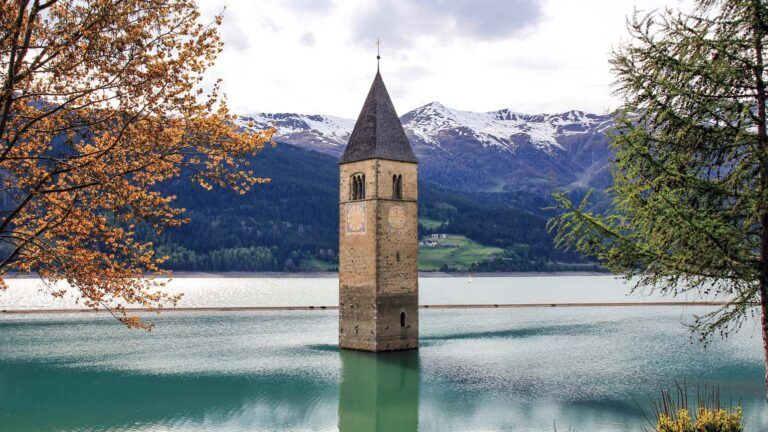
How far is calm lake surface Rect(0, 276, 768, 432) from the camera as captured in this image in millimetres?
30312

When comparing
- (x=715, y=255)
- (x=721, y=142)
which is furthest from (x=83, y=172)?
(x=721, y=142)

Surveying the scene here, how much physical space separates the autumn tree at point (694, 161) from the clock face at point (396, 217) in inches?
1140

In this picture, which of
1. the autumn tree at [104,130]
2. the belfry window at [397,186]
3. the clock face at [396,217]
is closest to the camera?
the autumn tree at [104,130]

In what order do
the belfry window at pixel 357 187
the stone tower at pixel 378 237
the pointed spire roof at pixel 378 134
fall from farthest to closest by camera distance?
the belfry window at pixel 357 187
the pointed spire roof at pixel 378 134
the stone tower at pixel 378 237

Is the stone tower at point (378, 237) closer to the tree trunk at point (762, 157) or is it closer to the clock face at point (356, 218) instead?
the clock face at point (356, 218)

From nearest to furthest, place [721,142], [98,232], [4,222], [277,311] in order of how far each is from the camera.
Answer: [4,222]
[98,232]
[721,142]
[277,311]

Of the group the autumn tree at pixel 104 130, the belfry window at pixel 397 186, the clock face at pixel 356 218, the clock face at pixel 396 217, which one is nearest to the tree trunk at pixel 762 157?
the autumn tree at pixel 104 130

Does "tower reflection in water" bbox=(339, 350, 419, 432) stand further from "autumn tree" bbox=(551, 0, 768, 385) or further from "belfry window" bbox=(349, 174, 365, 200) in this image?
"autumn tree" bbox=(551, 0, 768, 385)

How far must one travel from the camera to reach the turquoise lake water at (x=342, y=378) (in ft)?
99.3

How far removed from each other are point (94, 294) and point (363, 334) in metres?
33.6

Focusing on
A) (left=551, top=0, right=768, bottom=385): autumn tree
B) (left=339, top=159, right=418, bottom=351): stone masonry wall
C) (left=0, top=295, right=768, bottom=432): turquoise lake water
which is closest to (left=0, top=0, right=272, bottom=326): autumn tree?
(left=551, top=0, right=768, bottom=385): autumn tree

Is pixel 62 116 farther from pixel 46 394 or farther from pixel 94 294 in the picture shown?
pixel 46 394

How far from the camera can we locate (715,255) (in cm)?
1555

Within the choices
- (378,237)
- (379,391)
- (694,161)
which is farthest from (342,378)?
(694,161)
